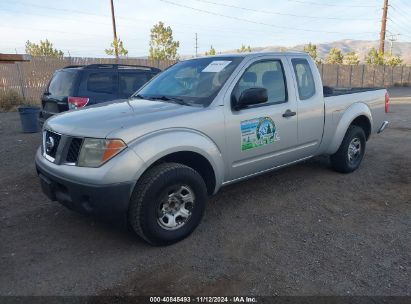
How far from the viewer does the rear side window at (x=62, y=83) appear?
6625 mm

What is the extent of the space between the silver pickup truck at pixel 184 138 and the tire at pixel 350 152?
0.36m

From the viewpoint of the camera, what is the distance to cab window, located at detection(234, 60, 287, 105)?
4004 mm

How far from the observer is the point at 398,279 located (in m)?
2.83

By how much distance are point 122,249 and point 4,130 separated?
8493mm

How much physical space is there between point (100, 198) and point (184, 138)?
3.09 ft

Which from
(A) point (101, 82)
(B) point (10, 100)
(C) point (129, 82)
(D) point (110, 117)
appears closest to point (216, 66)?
(D) point (110, 117)

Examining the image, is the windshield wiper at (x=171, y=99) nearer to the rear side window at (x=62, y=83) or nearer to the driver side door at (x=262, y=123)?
the driver side door at (x=262, y=123)

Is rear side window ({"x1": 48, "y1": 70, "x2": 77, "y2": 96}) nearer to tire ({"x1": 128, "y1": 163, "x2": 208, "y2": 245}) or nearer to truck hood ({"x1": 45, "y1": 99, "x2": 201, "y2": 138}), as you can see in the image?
truck hood ({"x1": 45, "y1": 99, "x2": 201, "y2": 138})

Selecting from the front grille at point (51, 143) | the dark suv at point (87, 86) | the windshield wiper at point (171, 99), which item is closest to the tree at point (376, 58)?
the dark suv at point (87, 86)

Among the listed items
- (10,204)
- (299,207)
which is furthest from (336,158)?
(10,204)

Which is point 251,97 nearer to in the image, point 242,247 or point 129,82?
point 242,247

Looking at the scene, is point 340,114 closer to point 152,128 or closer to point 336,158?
point 336,158

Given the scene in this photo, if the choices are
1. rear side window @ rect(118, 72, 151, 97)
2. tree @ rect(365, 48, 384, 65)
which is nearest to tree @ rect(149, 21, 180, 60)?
tree @ rect(365, 48, 384, 65)

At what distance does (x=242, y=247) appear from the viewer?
335 centimetres
